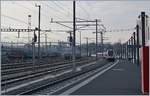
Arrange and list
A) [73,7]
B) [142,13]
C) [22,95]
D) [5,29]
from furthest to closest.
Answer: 1. [5,29]
2. [73,7]
3. [142,13]
4. [22,95]

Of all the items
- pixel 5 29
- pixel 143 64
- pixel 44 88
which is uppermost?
pixel 5 29

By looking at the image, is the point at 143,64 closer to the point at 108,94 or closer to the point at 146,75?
the point at 146,75

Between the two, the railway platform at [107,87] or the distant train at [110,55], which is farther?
the distant train at [110,55]

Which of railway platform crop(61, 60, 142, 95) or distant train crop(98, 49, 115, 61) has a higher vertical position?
distant train crop(98, 49, 115, 61)

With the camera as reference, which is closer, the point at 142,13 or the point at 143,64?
the point at 143,64

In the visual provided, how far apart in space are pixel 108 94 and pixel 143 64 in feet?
7.34

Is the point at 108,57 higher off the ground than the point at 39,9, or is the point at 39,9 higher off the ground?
the point at 39,9

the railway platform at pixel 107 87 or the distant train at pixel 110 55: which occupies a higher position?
the distant train at pixel 110 55

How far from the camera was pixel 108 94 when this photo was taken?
18.6m

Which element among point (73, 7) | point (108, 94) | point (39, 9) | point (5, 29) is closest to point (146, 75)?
point (108, 94)

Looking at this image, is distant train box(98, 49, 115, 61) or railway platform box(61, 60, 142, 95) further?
distant train box(98, 49, 115, 61)

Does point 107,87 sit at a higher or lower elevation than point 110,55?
lower

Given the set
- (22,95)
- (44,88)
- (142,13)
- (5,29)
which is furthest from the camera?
(5,29)

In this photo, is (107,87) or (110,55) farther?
(110,55)
